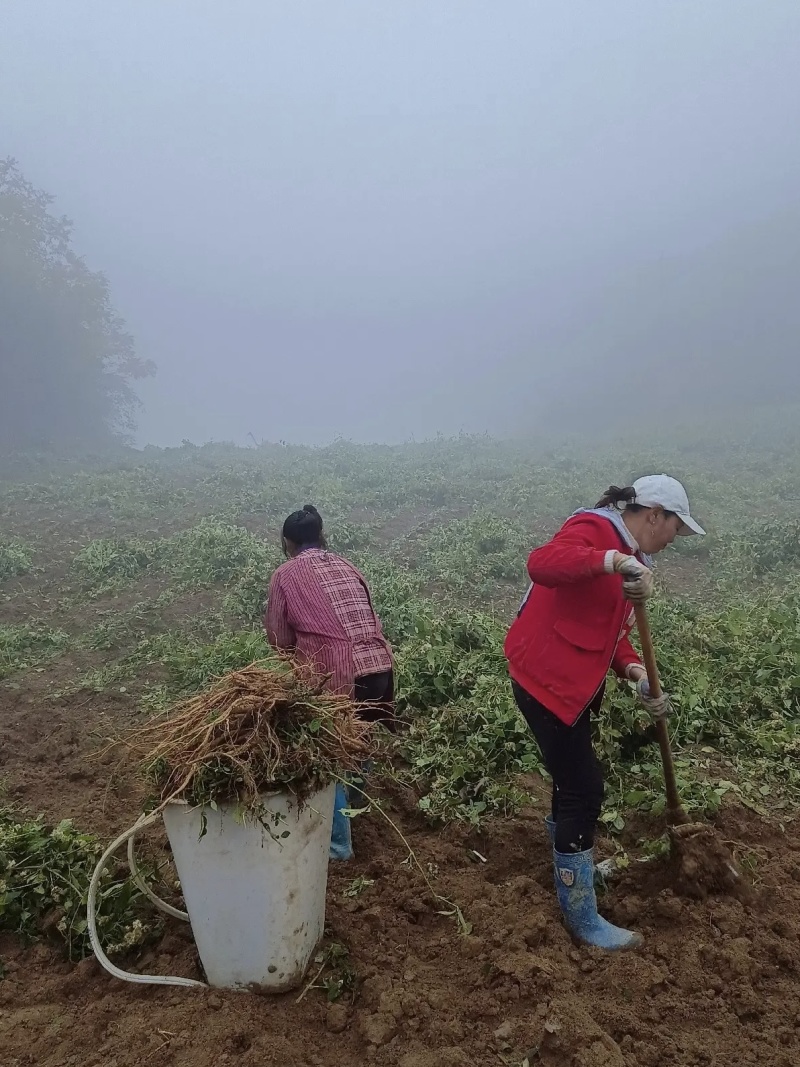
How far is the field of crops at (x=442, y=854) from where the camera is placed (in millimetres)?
2574

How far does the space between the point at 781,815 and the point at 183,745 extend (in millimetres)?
3451

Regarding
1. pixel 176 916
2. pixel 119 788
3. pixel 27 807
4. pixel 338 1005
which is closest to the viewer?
pixel 338 1005

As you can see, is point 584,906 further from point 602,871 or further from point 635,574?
point 635,574

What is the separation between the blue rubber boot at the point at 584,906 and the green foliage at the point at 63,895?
187 centimetres

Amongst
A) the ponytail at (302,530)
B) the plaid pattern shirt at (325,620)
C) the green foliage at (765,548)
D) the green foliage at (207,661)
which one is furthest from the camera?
the green foliage at (765,548)

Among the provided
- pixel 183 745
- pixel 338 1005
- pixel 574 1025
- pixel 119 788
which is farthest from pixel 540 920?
pixel 119 788

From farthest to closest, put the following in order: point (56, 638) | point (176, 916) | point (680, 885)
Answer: point (56, 638) → point (680, 885) → point (176, 916)

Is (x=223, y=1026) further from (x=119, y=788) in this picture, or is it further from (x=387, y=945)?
(x=119, y=788)

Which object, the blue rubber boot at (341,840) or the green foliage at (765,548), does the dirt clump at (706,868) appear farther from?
the green foliage at (765,548)

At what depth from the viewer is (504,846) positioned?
3967 millimetres

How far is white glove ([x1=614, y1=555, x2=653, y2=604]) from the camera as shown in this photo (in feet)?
9.15

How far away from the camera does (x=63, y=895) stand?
3295 millimetres

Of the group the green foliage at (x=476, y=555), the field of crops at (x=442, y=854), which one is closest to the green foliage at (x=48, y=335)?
the green foliage at (x=476, y=555)

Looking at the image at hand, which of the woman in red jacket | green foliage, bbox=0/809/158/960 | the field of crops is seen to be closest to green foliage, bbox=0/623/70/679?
the field of crops
